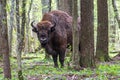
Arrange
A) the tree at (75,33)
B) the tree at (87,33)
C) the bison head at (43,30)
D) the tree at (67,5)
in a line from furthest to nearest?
1. the tree at (67,5)
2. the bison head at (43,30)
3. the tree at (87,33)
4. the tree at (75,33)

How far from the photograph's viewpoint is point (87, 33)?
446 inches

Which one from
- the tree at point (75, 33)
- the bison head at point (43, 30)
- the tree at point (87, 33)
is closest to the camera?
the tree at point (75, 33)

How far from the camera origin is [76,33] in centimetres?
1080

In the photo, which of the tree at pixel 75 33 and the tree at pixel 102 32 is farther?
the tree at pixel 102 32

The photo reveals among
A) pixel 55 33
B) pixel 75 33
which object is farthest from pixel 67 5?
pixel 75 33

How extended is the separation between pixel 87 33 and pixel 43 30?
8.90ft

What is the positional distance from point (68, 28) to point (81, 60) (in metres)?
3.57

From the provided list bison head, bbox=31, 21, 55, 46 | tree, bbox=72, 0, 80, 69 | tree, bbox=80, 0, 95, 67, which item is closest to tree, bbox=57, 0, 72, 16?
bison head, bbox=31, 21, 55, 46

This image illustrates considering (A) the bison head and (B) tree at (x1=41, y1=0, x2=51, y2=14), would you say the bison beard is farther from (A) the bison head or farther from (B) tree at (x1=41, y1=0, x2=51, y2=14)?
(B) tree at (x1=41, y1=0, x2=51, y2=14)

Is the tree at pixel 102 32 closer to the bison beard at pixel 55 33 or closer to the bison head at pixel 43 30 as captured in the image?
the bison beard at pixel 55 33

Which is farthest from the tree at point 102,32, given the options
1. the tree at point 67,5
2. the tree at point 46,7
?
the tree at point 46,7

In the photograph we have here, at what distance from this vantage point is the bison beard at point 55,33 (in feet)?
44.2

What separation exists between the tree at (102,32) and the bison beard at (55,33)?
136 centimetres

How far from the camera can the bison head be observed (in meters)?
13.4
